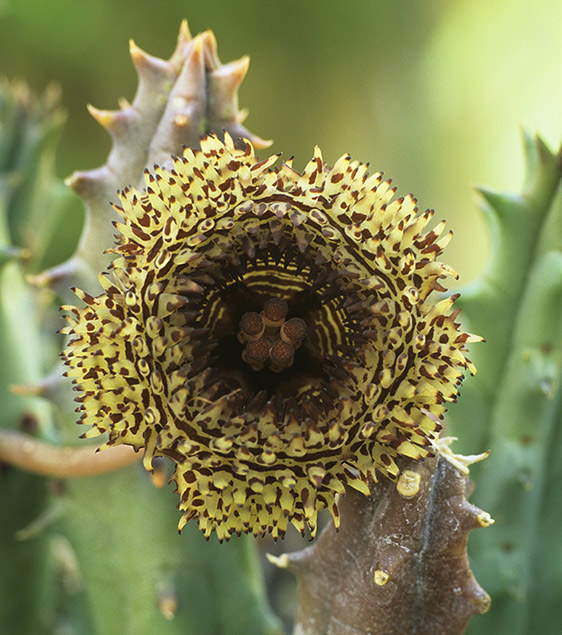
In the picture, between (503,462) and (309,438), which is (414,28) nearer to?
(503,462)

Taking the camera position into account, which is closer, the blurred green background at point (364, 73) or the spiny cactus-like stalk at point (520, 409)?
the spiny cactus-like stalk at point (520, 409)

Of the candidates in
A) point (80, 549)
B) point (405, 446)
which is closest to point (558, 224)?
point (405, 446)

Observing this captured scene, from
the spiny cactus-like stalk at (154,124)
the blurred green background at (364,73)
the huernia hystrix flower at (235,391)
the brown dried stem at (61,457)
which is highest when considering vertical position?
the blurred green background at (364,73)

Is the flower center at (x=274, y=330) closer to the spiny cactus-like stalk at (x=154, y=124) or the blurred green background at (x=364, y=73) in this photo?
the spiny cactus-like stalk at (x=154, y=124)

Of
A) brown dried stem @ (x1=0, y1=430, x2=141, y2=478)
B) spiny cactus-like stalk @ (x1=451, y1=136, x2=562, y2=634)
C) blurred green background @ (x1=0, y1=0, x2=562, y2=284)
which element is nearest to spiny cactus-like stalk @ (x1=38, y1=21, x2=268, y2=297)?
brown dried stem @ (x1=0, y1=430, x2=141, y2=478)

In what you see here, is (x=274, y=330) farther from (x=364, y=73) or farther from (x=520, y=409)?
(x=364, y=73)

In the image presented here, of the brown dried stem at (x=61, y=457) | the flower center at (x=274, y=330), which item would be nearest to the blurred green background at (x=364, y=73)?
the brown dried stem at (x=61, y=457)
